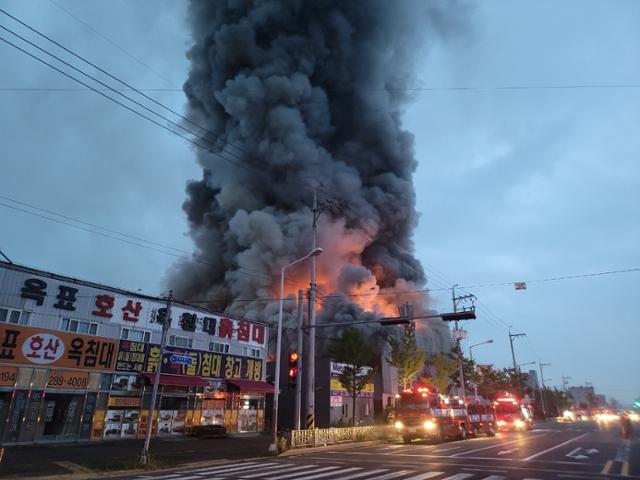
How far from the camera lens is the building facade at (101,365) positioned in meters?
21.6

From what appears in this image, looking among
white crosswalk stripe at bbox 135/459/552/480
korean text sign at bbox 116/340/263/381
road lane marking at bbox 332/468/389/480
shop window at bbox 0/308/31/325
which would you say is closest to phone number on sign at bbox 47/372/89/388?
korean text sign at bbox 116/340/263/381

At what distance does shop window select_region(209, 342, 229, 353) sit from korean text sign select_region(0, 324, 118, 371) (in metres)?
6.99

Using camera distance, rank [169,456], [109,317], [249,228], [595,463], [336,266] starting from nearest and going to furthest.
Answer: [595,463] < [169,456] < [109,317] < [249,228] < [336,266]

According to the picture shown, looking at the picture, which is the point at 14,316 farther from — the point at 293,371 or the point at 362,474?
the point at 362,474

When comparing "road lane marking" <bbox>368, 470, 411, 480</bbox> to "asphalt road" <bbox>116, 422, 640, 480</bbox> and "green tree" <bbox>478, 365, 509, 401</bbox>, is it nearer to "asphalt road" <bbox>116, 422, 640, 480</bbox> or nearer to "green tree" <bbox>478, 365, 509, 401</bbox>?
"asphalt road" <bbox>116, 422, 640, 480</bbox>

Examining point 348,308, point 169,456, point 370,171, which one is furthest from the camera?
point 370,171

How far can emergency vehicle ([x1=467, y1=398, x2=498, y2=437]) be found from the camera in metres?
31.4

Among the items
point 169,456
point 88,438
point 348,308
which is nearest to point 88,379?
point 88,438

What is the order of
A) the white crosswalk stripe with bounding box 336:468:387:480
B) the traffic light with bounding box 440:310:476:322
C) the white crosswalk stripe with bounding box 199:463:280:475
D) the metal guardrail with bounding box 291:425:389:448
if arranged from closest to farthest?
the white crosswalk stripe with bounding box 336:468:387:480 < the white crosswalk stripe with bounding box 199:463:280:475 < the traffic light with bounding box 440:310:476:322 < the metal guardrail with bounding box 291:425:389:448

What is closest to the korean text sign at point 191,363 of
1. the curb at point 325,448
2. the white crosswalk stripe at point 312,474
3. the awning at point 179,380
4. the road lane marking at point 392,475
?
the awning at point 179,380

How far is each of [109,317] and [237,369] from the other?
1061 cm

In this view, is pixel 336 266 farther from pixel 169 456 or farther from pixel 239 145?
pixel 169 456

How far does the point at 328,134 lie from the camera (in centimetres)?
6700

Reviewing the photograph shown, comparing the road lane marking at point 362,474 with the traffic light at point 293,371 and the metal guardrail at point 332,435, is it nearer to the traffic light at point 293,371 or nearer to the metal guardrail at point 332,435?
the traffic light at point 293,371
